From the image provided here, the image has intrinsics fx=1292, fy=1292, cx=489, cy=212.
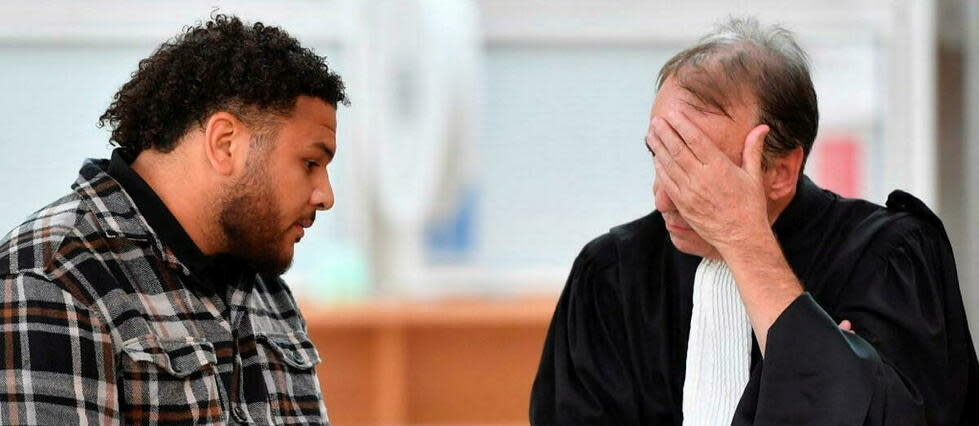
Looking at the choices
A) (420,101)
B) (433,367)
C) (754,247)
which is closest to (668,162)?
(754,247)

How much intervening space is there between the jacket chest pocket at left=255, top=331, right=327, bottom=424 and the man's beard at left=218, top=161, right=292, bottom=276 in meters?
0.14

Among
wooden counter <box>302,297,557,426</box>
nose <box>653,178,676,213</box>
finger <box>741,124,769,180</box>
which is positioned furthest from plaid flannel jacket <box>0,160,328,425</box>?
wooden counter <box>302,297,557,426</box>

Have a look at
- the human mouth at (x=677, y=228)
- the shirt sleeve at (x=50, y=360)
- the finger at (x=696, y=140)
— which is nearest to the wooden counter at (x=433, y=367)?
the human mouth at (x=677, y=228)

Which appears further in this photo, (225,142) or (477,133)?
(477,133)

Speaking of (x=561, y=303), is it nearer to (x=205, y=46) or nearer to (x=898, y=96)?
(x=205, y=46)

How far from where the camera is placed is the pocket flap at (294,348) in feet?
5.94

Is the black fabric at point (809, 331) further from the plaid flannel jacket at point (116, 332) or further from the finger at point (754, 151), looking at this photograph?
the plaid flannel jacket at point (116, 332)

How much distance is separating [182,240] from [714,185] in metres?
0.67

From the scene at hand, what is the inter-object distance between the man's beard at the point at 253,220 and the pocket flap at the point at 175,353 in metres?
0.13

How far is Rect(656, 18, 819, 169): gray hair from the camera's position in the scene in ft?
5.34

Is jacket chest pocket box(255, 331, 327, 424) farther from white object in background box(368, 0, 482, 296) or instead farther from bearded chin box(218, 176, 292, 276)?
white object in background box(368, 0, 482, 296)

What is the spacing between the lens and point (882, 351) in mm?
1591

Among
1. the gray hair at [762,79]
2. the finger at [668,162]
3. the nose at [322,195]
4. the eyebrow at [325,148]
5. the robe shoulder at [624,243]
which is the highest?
the gray hair at [762,79]

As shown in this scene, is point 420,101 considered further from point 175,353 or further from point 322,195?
point 175,353
